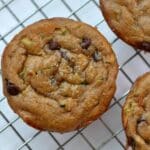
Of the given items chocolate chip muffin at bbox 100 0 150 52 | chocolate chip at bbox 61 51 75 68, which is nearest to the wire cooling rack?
chocolate chip muffin at bbox 100 0 150 52

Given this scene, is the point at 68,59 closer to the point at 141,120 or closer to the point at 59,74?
Answer: the point at 59,74

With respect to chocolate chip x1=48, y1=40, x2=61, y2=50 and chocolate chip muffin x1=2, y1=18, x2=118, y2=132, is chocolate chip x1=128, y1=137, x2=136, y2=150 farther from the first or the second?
chocolate chip x1=48, y1=40, x2=61, y2=50

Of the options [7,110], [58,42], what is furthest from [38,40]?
[7,110]

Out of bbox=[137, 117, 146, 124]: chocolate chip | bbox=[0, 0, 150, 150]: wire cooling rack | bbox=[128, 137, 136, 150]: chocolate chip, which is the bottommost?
bbox=[128, 137, 136, 150]: chocolate chip

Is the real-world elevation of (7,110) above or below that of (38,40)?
below

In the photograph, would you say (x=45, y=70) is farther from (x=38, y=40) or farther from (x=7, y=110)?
(x=7, y=110)

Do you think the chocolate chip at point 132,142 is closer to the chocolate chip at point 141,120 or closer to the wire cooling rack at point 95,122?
the chocolate chip at point 141,120
